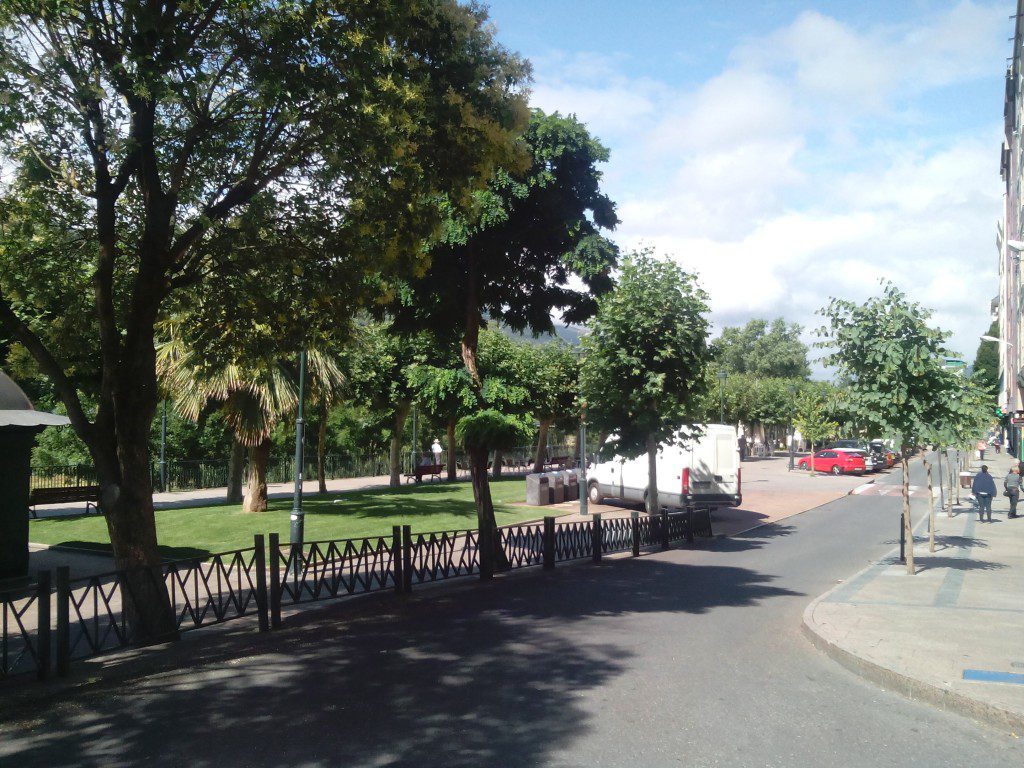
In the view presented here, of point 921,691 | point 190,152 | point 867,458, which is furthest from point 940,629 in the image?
point 867,458

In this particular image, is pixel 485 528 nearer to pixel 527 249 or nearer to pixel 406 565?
pixel 406 565

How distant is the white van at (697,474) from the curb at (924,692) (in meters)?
14.9

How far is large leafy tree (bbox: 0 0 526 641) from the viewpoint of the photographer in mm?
8039

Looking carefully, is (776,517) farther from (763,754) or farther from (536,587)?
(763,754)

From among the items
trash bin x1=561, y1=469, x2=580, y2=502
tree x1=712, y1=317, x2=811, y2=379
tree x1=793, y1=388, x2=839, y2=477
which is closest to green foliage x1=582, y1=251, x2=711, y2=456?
trash bin x1=561, y1=469, x2=580, y2=502

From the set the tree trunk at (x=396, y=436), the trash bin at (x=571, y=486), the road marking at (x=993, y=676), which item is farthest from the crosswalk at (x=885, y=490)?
the road marking at (x=993, y=676)

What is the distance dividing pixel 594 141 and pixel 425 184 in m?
5.12

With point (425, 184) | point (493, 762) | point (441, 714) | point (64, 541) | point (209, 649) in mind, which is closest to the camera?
point (493, 762)

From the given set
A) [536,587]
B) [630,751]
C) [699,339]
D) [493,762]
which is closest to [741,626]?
[536,587]

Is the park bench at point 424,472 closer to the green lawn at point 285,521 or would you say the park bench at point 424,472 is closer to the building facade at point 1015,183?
the green lawn at point 285,521

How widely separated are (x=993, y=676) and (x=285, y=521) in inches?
654

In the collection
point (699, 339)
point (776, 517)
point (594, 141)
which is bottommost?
point (776, 517)

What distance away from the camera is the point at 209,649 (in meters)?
8.46

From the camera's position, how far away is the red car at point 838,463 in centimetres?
4350
